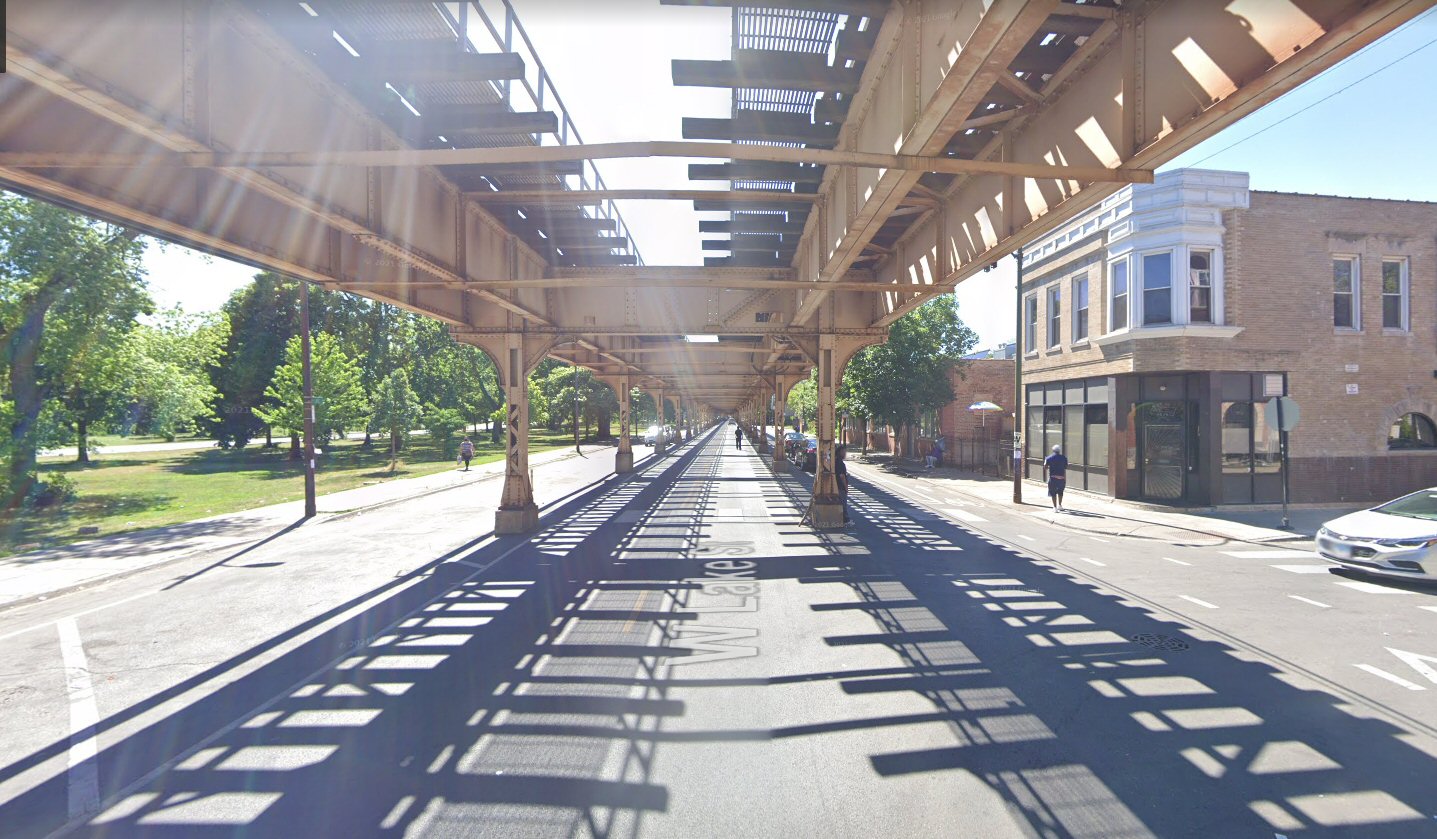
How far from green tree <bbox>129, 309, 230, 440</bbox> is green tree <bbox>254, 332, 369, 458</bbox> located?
266cm

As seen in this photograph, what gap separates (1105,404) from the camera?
18094 mm

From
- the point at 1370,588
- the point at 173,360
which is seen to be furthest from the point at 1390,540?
the point at 173,360

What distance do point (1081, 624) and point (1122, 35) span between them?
6.25 metres

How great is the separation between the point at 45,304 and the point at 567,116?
1930 cm

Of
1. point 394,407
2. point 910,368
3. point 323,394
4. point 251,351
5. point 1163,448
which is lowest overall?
point 1163,448

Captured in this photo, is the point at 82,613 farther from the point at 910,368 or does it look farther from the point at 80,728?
the point at 910,368

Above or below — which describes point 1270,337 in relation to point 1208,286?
below

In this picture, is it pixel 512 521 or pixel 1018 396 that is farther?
pixel 1018 396

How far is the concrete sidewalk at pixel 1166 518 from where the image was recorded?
12.9 meters

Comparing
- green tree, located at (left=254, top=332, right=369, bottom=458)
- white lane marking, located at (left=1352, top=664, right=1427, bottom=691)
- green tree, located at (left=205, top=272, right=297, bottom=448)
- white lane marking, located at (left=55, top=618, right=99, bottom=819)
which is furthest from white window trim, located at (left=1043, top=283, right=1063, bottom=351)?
green tree, located at (left=205, top=272, right=297, bottom=448)

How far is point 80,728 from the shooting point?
4945 millimetres

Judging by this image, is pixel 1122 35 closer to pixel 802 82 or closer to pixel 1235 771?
pixel 802 82

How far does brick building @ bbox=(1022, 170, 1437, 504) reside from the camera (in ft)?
52.3

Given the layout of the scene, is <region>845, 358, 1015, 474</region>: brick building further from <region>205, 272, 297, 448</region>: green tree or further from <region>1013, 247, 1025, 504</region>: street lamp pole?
<region>205, 272, 297, 448</region>: green tree
